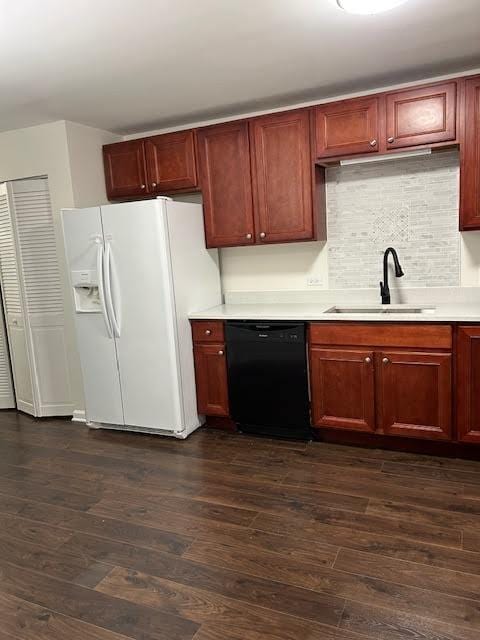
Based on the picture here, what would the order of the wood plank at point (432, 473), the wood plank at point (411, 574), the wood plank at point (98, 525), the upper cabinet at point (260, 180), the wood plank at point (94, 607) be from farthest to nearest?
the upper cabinet at point (260, 180) < the wood plank at point (432, 473) < the wood plank at point (98, 525) < the wood plank at point (411, 574) < the wood plank at point (94, 607)

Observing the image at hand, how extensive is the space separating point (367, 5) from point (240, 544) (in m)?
2.43

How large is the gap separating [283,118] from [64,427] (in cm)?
290

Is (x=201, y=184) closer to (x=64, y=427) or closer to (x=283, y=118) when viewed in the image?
(x=283, y=118)

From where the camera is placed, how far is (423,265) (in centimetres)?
334

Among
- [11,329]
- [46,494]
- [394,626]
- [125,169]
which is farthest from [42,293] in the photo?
[394,626]

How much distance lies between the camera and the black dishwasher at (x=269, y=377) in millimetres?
3197

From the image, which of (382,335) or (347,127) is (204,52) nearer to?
(347,127)

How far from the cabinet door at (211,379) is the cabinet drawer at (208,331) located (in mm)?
49

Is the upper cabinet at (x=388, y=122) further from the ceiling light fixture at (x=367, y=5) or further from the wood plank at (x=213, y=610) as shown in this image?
the wood plank at (x=213, y=610)

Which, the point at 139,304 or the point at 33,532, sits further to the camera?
the point at 139,304

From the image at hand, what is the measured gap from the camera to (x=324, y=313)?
3096 mm

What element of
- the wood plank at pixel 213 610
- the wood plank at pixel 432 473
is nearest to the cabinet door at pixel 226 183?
the wood plank at pixel 432 473

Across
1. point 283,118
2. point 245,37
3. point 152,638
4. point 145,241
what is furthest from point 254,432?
point 245,37

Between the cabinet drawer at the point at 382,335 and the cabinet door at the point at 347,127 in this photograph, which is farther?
the cabinet door at the point at 347,127
